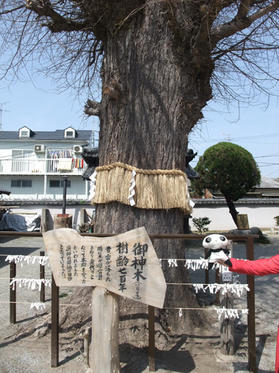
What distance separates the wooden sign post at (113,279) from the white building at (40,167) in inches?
833

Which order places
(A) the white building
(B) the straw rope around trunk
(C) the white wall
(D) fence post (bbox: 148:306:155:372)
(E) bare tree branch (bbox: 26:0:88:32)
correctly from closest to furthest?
(D) fence post (bbox: 148:306:155:372), (B) the straw rope around trunk, (E) bare tree branch (bbox: 26:0:88:32), (C) the white wall, (A) the white building

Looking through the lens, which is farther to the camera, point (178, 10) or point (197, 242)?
point (197, 242)

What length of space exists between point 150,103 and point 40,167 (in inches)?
876

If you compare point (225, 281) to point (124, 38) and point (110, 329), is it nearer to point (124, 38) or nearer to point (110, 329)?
point (110, 329)

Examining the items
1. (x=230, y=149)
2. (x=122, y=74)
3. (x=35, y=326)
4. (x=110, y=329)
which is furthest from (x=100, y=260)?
(x=230, y=149)

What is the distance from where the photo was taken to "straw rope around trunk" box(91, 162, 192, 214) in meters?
3.46

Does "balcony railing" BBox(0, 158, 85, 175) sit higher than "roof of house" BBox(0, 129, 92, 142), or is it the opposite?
"roof of house" BBox(0, 129, 92, 142)

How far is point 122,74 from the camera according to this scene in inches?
144

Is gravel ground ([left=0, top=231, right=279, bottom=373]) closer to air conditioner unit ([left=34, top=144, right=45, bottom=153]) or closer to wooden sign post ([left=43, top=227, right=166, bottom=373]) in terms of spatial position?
wooden sign post ([left=43, top=227, right=166, bottom=373])

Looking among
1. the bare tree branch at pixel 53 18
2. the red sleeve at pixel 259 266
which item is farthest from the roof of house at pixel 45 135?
the red sleeve at pixel 259 266

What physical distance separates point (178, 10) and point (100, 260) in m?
2.94

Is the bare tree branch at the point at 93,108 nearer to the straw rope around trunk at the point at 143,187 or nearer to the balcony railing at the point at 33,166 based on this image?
the straw rope around trunk at the point at 143,187

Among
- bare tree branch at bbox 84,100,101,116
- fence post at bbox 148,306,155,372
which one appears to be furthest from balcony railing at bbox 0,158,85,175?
fence post at bbox 148,306,155,372

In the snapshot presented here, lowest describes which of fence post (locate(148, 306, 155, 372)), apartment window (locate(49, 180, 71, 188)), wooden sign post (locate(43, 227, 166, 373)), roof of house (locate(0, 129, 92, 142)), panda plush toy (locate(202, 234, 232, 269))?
fence post (locate(148, 306, 155, 372))
